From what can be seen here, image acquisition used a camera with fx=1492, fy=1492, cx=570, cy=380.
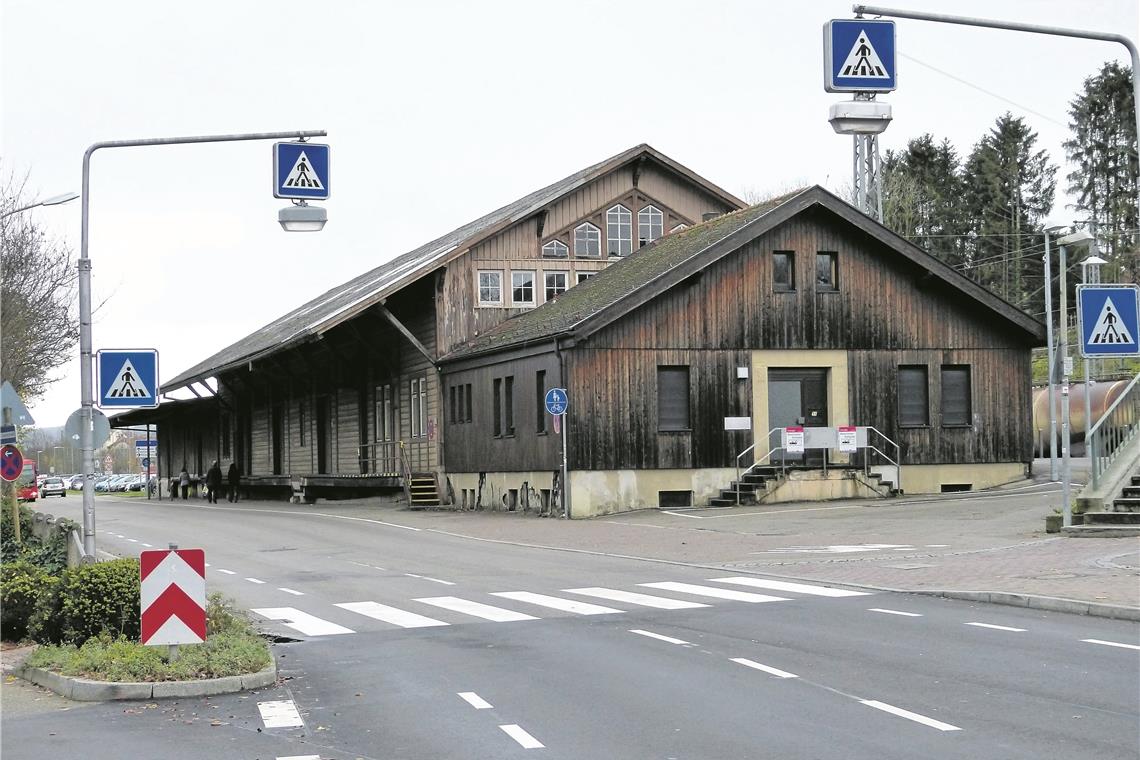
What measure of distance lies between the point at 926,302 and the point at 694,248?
615 cm

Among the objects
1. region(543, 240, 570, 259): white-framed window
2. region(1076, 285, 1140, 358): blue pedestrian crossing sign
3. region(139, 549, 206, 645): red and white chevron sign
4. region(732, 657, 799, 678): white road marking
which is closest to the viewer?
region(732, 657, 799, 678): white road marking

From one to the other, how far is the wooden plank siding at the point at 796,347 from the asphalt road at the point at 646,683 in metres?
16.3

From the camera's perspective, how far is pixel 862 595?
1744cm

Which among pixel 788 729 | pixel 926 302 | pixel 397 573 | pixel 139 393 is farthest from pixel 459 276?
pixel 788 729

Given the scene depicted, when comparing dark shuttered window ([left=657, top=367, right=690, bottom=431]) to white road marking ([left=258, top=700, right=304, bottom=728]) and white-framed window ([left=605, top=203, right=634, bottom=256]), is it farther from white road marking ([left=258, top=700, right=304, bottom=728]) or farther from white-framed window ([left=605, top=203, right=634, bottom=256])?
white road marking ([left=258, top=700, right=304, bottom=728])

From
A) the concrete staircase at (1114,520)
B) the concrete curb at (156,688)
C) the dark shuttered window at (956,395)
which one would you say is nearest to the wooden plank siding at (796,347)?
the dark shuttered window at (956,395)

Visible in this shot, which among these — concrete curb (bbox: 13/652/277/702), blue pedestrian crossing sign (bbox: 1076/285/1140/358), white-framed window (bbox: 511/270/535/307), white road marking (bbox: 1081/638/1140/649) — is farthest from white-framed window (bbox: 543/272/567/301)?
concrete curb (bbox: 13/652/277/702)

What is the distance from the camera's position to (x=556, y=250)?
4572 cm

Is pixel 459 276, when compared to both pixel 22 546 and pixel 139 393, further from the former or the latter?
pixel 139 393

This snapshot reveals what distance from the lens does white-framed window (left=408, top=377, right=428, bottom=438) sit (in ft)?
151

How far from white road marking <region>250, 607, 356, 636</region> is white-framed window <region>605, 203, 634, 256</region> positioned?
1192 inches

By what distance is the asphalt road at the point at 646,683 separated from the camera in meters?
9.22

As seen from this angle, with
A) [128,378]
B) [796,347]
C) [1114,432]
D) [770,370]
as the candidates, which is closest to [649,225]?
[796,347]

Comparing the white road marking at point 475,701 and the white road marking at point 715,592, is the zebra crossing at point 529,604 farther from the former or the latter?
the white road marking at point 475,701
